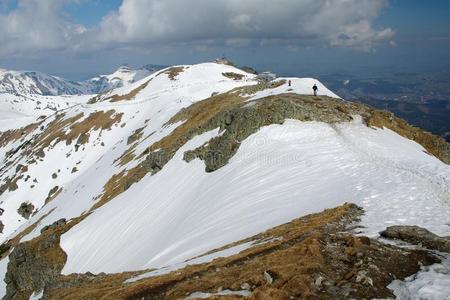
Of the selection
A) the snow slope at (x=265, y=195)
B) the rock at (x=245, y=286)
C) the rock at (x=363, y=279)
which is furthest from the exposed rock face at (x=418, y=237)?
the rock at (x=245, y=286)

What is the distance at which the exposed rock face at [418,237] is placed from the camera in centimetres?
1420

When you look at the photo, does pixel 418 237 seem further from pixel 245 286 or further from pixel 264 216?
pixel 264 216

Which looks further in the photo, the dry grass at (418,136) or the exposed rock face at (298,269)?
the dry grass at (418,136)

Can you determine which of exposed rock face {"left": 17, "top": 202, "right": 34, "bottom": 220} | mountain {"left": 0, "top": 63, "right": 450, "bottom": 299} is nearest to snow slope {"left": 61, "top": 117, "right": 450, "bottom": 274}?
mountain {"left": 0, "top": 63, "right": 450, "bottom": 299}

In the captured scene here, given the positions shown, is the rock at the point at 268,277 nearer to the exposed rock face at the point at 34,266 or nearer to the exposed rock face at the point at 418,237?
the exposed rock face at the point at 418,237

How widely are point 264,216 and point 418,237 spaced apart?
9.33 m

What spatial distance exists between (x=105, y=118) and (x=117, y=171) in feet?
227

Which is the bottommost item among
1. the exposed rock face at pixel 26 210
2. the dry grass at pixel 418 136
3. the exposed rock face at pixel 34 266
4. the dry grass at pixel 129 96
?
the exposed rock face at pixel 26 210

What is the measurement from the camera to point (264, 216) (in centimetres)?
2269

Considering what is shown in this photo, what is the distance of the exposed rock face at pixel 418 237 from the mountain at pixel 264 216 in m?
0.15

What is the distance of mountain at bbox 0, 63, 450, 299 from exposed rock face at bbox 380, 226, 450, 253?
147 mm

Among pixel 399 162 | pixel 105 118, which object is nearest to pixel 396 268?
pixel 399 162

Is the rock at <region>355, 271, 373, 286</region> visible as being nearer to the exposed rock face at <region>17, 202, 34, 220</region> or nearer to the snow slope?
the snow slope

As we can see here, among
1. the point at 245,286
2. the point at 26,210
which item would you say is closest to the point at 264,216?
the point at 245,286
